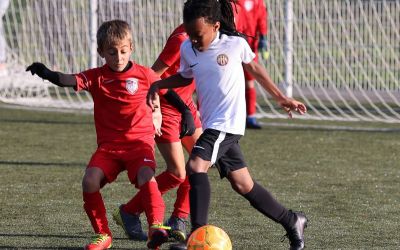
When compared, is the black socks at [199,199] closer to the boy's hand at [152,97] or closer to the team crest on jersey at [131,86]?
A: the boy's hand at [152,97]

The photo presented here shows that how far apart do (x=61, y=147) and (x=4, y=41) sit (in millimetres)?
5698

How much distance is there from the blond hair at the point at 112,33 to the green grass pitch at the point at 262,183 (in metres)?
1.23

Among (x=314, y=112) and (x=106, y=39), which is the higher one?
(x=106, y=39)

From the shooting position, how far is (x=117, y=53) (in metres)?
6.34

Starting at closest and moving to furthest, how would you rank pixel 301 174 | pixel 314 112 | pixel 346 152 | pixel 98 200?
pixel 98 200 < pixel 301 174 < pixel 346 152 < pixel 314 112

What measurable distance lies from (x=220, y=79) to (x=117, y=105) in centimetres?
73

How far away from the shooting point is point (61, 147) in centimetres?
1148

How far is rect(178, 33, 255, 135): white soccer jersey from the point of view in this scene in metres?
6.08

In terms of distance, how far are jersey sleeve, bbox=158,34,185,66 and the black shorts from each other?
0.91 m

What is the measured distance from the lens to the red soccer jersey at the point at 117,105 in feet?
21.1

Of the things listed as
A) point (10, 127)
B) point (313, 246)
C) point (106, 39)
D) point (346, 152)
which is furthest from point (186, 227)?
point (10, 127)

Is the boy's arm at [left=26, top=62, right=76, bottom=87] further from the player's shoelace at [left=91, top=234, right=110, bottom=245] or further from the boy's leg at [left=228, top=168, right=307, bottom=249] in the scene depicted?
the boy's leg at [left=228, top=168, right=307, bottom=249]

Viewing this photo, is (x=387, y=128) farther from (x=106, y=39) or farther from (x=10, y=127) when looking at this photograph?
(x=106, y=39)

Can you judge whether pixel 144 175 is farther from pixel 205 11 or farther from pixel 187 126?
pixel 205 11
